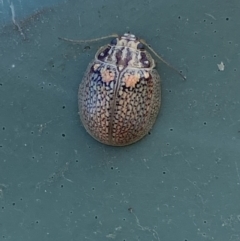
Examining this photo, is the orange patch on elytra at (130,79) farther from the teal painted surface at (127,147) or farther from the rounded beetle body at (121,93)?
the teal painted surface at (127,147)

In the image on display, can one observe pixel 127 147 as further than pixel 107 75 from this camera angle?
Yes

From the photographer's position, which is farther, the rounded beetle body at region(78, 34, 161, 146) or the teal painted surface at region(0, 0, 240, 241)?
the teal painted surface at region(0, 0, 240, 241)

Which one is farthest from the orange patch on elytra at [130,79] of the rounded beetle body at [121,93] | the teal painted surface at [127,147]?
the teal painted surface at [127,147]

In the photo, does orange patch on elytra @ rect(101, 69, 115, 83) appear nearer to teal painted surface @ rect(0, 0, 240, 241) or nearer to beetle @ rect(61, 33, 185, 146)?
beetle @ rect(61, 33, 185, 146)

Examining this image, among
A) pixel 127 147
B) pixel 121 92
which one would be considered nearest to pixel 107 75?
pixel 121 92

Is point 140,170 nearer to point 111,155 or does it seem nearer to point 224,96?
point 111,155

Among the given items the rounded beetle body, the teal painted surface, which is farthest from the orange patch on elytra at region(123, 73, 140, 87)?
the teal painted surface

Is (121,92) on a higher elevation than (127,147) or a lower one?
higher

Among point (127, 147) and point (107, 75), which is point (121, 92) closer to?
point (107, 75)
